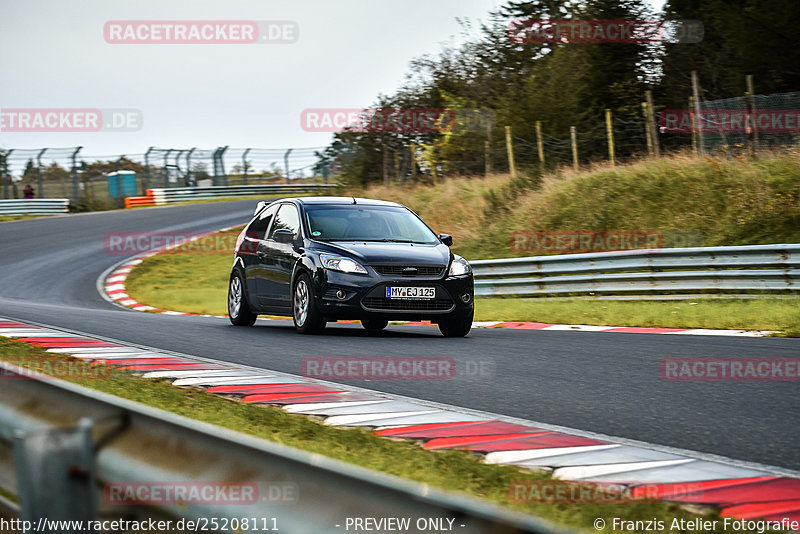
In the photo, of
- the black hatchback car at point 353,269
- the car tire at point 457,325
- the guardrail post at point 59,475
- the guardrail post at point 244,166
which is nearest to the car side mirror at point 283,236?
the black hatchback car at point 353,269

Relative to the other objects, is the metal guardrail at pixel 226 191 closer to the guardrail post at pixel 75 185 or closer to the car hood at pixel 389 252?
the guardrail post at pixel 75 185

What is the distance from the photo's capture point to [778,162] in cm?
1980

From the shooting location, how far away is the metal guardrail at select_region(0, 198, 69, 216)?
41312mm

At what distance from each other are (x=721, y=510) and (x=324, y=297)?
7.32 m

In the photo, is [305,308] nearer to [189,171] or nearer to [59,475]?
[59,475]

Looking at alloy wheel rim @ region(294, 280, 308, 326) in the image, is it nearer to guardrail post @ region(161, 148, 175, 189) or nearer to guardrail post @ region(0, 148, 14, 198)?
guardrail post @ region(0, 148, 14, 198)

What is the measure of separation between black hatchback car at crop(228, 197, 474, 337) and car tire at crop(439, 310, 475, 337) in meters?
0.01

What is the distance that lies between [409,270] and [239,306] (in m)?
3.35

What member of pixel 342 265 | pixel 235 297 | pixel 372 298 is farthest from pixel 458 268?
pixel 235 297

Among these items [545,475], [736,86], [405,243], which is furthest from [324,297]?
[736,86]

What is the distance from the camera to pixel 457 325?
36.4 ft

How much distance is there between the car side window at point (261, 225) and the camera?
42.1ft

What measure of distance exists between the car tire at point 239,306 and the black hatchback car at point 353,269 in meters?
0.16

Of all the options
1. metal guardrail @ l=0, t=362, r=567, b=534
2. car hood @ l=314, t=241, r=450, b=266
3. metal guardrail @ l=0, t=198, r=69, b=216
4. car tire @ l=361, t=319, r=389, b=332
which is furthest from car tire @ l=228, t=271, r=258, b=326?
metal guardrail @ l=0, t=198, r=69, b=216
